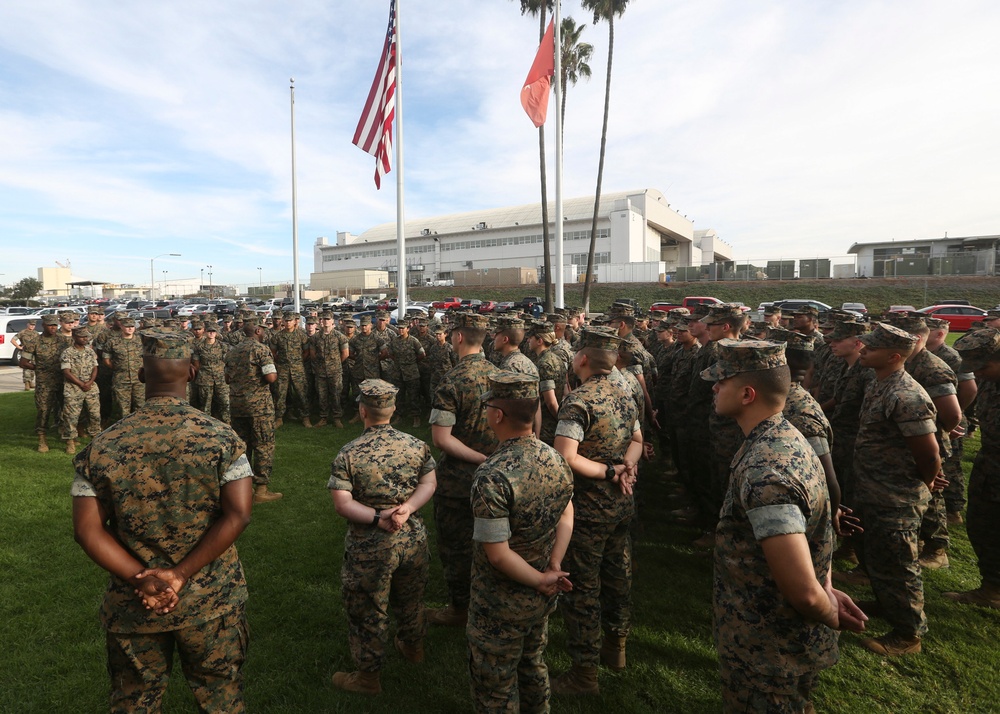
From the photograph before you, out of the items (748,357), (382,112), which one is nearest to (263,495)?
(748,357)

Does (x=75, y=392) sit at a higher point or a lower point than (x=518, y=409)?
lower

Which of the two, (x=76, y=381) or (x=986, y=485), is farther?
(x=76, y=381)

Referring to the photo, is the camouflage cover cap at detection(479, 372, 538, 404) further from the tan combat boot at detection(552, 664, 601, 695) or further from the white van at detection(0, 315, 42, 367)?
the white van at detection(0, 315, 42, 367)

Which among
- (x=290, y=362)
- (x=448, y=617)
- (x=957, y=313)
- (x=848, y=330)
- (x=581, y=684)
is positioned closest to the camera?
(x=581, y=684)

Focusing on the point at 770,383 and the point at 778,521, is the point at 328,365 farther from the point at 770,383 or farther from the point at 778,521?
the point at 778,521

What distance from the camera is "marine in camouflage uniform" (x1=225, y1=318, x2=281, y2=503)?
6.95 meters

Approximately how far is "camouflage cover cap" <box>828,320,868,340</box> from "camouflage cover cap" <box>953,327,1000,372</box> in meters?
0.84

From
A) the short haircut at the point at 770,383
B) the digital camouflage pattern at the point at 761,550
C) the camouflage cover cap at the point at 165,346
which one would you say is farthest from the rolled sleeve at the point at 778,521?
the camouflage cover cap at the point at 165,346

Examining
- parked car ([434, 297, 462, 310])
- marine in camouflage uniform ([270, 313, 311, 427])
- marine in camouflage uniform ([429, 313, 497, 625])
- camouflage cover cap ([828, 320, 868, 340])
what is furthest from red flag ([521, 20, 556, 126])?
parked car ([434, 297, 462, 310])

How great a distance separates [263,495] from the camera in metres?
6.89

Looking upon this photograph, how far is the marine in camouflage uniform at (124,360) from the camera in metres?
9.57

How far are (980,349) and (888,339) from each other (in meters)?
1.62

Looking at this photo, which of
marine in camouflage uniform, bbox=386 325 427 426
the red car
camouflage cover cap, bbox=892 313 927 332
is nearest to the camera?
camouflage cover cap, bbox=892 313 927 332

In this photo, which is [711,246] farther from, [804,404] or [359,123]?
[804,404]
